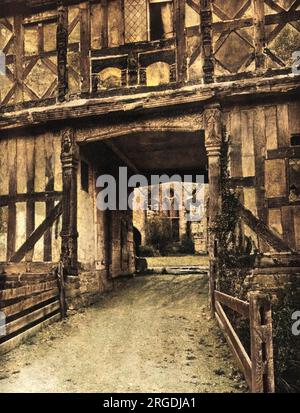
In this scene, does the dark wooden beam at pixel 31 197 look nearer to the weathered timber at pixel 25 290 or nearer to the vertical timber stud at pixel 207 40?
the weathered timber at pixel 25 290

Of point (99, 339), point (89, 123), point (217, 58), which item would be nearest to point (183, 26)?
point (217, 58)

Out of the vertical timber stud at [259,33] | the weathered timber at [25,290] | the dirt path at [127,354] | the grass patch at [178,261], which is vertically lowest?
the dirt path at [127,354]

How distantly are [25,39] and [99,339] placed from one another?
676 centimetres

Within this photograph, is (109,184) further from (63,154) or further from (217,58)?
(217,58)

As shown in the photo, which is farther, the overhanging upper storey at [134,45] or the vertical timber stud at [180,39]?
the vertical timber stud at [180,39]

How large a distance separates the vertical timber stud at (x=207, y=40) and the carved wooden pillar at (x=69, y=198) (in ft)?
9.82

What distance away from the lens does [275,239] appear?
25.9ft

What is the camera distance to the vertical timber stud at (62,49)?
30.8 ft

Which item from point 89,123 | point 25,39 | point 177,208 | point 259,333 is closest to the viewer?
point 259,333

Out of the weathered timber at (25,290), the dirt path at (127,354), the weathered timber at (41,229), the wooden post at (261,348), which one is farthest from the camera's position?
the weathered timber at (41,229)

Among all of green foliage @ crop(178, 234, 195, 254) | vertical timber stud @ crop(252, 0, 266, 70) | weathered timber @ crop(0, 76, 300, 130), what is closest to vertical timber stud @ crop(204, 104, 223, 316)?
weathered timber @ crop(0, 76, 300, 130)

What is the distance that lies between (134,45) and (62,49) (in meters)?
1.61

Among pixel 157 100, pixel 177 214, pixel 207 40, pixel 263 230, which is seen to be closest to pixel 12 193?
pixel 157 100

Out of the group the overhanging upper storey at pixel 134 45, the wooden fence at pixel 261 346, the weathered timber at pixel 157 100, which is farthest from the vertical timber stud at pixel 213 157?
the wooden fence at pixel 261 346
